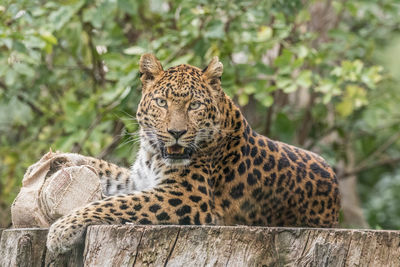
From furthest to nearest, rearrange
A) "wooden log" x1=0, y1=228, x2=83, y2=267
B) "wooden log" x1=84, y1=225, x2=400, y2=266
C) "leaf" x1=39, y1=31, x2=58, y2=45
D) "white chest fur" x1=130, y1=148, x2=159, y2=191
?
"leaf" x1=39, y1=31, x2=58, y2=45, "white chest fur" x1=130, y1=148, x2=159, y2=191, "wooden log" x1=0, y1=228, x2=83, y2=267, "wooden log" x1=84, y1=225, x2=400, y2=266

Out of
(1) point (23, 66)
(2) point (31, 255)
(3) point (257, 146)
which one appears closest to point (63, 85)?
(1) point (23, 66)

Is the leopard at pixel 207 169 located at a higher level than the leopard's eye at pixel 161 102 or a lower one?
lower

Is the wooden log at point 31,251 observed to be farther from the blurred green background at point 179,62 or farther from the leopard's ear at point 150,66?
the blurred green background at point 179,62

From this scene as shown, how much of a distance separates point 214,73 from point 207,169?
0.84 meters

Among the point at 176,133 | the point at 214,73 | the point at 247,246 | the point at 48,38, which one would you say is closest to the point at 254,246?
the point at 247,246

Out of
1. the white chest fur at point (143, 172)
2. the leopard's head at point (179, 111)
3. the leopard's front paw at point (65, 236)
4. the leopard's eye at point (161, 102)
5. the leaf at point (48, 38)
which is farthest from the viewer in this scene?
the leaf at point (48, 38)

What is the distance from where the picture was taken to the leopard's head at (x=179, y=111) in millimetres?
5203

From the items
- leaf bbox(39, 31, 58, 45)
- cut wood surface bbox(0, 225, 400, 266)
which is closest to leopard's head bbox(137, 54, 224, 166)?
cut wood surface bbox(0, 225, 400, 266)

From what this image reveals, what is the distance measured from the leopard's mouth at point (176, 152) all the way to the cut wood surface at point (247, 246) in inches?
51.4

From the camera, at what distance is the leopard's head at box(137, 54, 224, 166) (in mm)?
5203

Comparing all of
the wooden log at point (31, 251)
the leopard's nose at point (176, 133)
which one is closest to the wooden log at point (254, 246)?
the wooden log at point (31, 251)

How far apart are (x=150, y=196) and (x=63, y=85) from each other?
294 inches

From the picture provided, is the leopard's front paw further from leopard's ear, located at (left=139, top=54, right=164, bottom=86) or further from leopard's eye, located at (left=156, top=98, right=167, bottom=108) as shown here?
leopard's ear, located at (left=139, top=54, right=164, bottom=86)

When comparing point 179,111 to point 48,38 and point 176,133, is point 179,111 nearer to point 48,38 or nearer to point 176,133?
point 176,133
